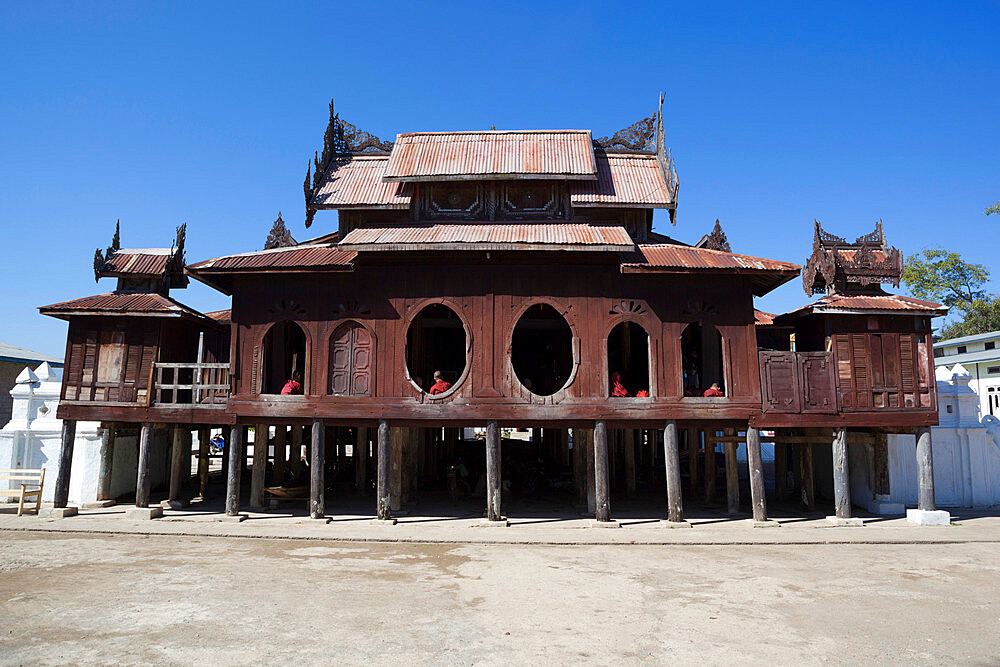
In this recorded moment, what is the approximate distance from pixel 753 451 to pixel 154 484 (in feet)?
61.5

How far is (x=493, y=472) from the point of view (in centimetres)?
1537

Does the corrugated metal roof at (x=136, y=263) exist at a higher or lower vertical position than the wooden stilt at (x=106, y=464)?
higher

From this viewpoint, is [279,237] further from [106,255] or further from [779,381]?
[779,381]

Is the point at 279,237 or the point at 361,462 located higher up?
the point at 279,237

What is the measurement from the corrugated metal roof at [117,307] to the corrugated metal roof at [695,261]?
11.9 m

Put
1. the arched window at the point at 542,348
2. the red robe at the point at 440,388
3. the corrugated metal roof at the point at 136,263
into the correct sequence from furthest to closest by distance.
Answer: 1. the arched window at the point at 542,348
2. the corrugated metal roof at the point at 136,263
3. the red robe at the point at 440,388

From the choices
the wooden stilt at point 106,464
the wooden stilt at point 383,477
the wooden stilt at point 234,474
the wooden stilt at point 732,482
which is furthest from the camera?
the wooden stilt at point 106,464

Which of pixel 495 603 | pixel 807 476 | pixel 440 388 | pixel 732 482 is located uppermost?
pixel 440 388

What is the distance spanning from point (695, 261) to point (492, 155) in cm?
645

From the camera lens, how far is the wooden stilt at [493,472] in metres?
15.2

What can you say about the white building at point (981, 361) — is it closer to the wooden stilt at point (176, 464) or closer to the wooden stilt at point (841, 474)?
the wooden stilt at point (841, 474)

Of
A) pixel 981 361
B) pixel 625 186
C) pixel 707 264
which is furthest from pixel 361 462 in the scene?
pixel 981 361

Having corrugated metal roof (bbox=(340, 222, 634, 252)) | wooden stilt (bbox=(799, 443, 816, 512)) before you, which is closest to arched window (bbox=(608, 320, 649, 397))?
corrugated metal roof (bbox=(340, 222, 634, 252))

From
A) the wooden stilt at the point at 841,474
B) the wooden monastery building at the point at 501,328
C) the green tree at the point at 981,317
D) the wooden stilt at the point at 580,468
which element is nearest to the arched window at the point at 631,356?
the wooden monastery building at the point at 501,328
